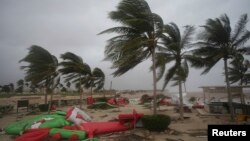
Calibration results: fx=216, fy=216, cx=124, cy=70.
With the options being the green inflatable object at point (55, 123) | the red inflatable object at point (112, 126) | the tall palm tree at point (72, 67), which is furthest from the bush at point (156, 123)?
the tall palm tree at point (72, 67)

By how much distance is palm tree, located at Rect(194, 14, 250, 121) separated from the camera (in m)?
14.4

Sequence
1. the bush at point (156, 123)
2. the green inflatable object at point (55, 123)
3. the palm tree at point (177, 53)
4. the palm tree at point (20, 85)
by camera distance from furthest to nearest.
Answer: the palm tree at point (20, 85)
the palm tree at point (177, 53)
the bush at point (156, 123)
the green inflatable object at point (55, 123)

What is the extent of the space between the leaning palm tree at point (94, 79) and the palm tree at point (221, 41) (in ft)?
48.4

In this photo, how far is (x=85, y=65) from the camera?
81.4 feet

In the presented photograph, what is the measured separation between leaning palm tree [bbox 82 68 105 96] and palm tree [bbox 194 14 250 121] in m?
A: 14.8

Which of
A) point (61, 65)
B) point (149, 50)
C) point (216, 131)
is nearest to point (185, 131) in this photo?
point (149, 50)

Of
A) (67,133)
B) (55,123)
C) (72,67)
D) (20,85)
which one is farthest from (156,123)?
(20,85)

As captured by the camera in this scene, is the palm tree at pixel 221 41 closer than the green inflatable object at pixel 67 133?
No

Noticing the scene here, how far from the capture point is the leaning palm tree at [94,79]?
86.7 ft

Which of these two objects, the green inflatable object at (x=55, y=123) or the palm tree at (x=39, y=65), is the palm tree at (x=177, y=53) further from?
the palm tree at (x=39, y=65)

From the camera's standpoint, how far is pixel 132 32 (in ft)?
37.9

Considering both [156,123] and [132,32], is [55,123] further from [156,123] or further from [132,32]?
[132,32]

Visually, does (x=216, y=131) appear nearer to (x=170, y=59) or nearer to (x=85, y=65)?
(x=170, y=59)

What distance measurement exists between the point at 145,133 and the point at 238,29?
32.6 ft
